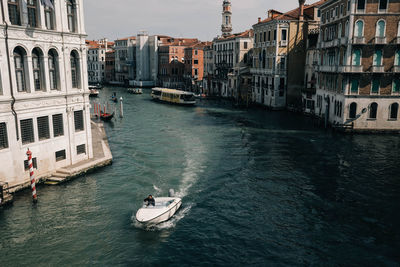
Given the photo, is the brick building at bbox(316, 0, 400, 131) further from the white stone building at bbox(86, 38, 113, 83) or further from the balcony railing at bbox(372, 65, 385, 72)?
the white stone building at bbox(86, 38, 113, 83)

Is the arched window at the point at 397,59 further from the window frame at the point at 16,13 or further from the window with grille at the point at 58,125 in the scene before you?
the window frame at the point at 16,13

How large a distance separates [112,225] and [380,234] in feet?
44.0

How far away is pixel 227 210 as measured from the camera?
19359mm

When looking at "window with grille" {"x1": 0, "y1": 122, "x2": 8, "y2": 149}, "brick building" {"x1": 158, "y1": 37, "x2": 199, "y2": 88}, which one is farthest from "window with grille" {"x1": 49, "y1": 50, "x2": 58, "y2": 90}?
"brick building" {"x1": 158, "y1": 37, "x2": 199, "y2": 88}

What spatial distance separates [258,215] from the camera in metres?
18.7

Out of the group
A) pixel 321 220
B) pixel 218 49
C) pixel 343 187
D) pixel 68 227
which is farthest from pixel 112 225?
pixel 218 49

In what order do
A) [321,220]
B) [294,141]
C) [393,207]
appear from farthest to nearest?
1. [294,141]
2. [393,207]
3. [321,220]

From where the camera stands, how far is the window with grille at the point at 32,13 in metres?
20.4

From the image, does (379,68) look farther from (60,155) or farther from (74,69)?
(60,155)

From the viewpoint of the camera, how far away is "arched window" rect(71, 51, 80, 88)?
2377 centimetres

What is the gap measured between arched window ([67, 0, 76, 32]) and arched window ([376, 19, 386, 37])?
30.5 meters

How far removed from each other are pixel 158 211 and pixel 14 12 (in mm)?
14025

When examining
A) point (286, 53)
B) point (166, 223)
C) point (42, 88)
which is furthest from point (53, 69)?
point (286, 53)

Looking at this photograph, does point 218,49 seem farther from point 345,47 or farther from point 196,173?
point 196,173
